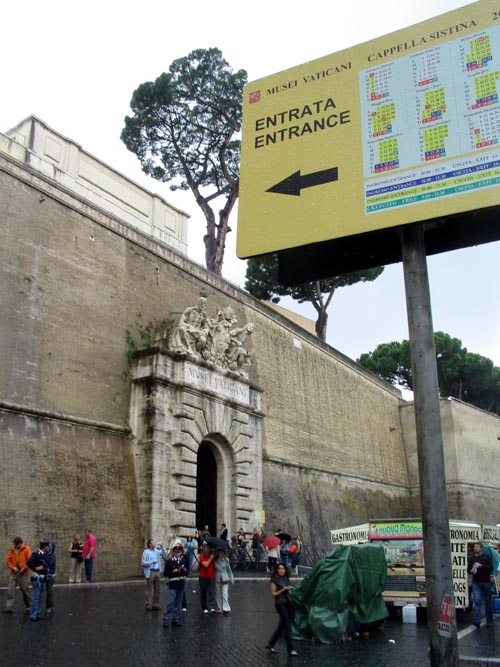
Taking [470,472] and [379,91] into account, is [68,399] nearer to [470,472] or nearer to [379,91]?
[379,91]

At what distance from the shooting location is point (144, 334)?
62.9ft

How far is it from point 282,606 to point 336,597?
1.13 metres

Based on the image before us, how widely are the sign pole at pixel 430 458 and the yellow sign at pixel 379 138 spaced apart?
0.61m

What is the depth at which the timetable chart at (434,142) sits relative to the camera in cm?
647

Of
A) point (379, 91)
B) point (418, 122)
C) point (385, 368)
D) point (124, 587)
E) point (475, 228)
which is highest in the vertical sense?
point (385, 368)

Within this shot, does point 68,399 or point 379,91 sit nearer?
point 379,91

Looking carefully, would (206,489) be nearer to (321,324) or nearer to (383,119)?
(383,119)

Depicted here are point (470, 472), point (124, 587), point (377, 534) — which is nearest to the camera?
point (377, 534)

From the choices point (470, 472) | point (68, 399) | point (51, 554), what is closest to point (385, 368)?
point (470, 472)

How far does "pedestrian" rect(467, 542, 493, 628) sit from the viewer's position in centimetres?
1036

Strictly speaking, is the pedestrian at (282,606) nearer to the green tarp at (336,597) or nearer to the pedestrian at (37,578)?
the green tarp at (336,597)

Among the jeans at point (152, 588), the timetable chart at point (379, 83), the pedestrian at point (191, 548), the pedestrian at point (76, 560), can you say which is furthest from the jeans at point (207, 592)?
the timetable chart at point (379, 83)

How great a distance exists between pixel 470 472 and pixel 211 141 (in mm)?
21776

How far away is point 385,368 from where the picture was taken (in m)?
51.8
